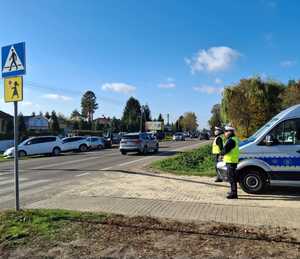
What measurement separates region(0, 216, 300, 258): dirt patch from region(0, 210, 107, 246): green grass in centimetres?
8

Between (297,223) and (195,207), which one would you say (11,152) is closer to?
(195,207)

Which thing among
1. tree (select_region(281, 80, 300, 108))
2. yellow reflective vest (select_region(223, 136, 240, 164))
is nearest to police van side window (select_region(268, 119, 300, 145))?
yellow reflective vest (select_region(223, 136, 240, 164))

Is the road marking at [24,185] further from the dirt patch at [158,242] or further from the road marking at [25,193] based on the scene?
the dirt patch at [158,242]

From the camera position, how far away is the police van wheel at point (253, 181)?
10672 mm

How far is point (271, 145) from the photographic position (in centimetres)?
1061

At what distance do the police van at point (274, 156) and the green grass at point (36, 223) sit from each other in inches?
178

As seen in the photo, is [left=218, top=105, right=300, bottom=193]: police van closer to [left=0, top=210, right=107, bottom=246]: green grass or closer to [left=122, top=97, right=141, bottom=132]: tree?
[left=0, top=210, right=107, bottom=246]: green grass

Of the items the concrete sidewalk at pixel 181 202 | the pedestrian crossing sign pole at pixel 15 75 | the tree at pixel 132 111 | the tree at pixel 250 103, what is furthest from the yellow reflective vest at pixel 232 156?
the tree at pixel 132 111

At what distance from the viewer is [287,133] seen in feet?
34.7

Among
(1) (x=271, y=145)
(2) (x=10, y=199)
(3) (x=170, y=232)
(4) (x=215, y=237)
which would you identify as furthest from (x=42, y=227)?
(1) (x=271, y=145)

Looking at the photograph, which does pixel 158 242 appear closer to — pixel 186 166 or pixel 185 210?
pixel 185 210

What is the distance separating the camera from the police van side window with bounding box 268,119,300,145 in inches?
412

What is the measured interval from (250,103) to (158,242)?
42829 millimetres

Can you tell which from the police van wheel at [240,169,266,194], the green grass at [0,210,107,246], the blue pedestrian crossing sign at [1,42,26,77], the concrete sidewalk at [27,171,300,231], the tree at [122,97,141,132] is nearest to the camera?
the green grass at [0,210,107,246]
